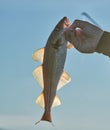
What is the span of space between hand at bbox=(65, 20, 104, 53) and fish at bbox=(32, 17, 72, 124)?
101 cm

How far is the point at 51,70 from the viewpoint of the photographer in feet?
19.5

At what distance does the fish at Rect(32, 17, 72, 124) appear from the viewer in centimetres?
597

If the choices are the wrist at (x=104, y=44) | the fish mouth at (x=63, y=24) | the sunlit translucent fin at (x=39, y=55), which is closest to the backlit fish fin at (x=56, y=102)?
the sunlit translucent fin at (x=39, y=55)

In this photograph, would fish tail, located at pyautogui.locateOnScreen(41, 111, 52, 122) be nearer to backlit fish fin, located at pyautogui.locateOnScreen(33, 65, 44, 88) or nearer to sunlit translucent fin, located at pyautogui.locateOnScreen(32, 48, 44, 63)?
backlit fish fin, located at pyautogui.locateOnScreen(33, 65, 44, 88)

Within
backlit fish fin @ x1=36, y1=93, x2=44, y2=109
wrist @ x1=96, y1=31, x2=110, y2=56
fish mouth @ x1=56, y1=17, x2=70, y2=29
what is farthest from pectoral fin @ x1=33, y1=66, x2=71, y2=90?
wrist @ x1=96, y1=31, x2=110, y2=56

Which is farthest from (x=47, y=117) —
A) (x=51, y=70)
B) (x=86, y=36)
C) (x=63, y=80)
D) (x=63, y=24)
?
(x=86, y=36)

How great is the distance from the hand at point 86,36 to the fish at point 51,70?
3.32 feet

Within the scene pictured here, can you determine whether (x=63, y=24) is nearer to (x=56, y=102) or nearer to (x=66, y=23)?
(x=66, y=23)

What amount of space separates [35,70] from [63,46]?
0.67 meters

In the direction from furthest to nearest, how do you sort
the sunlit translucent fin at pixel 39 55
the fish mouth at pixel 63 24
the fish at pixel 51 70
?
the sunlit translucent fin at pixel 39 55, the fish mouth at pixel 63 24, the fish at pixel 51 70

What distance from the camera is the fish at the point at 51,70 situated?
5.97 meters

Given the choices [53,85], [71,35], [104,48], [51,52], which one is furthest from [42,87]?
[104,48]

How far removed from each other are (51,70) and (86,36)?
1376mm

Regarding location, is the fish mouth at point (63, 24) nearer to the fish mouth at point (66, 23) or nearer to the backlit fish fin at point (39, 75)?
the fish mouth at point (66, 23)
